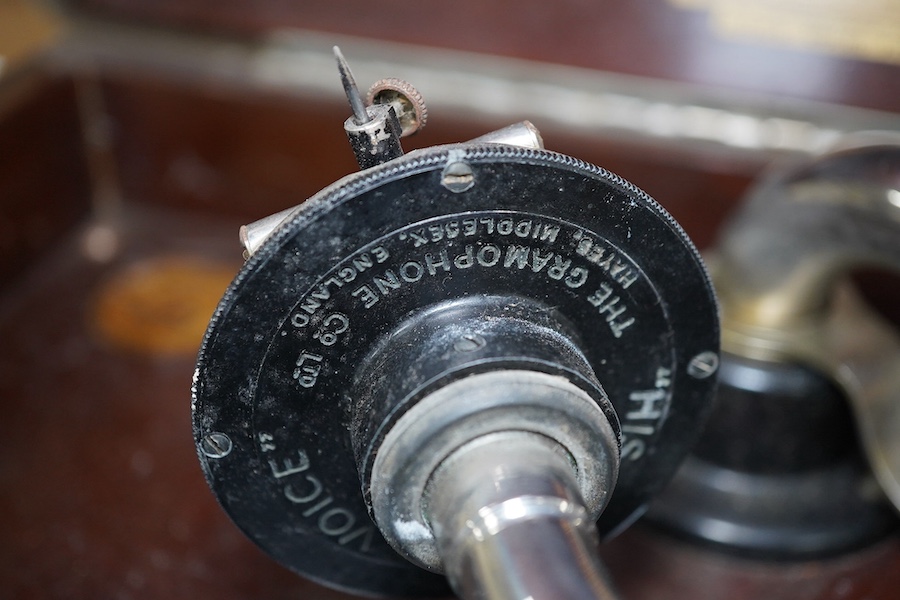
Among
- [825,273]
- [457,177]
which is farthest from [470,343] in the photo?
[825,273]

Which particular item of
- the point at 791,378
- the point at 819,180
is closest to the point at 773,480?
the point at 791,378

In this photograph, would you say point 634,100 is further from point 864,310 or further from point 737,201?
point 864,310

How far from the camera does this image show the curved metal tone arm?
2.40ft

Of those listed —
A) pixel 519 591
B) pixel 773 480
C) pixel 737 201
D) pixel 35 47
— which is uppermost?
pixel 35 47

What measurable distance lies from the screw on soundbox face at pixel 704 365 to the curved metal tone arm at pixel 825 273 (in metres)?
0.24

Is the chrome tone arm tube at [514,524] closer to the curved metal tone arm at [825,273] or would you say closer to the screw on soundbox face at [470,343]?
the screw on soundbox face at [470,343]

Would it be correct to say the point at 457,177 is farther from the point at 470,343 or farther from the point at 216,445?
the point at 216,445

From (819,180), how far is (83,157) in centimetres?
84

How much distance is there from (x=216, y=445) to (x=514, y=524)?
18 cm

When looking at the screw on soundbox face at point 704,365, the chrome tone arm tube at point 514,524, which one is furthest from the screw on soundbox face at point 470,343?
the screw on soundbox face at point 704,365

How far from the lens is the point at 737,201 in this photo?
3.29 ft

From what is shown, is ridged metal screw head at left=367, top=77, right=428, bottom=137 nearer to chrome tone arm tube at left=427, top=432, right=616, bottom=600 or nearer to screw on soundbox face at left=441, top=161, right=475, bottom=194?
screw on soundbox face at left=441, top=161, right=475, bottom=194

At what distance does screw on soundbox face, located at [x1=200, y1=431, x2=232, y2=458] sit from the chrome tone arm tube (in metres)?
0.12

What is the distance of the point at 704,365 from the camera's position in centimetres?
57
